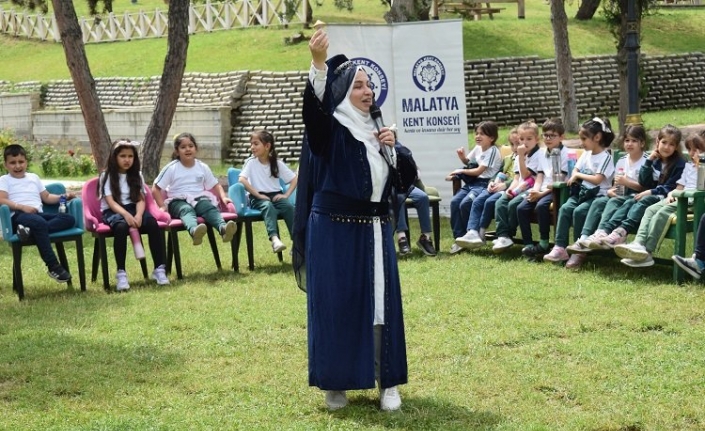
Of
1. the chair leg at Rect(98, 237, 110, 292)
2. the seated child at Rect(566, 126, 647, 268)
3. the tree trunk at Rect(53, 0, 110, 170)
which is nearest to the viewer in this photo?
the seated child at Rect(566, 126, 647, 268)

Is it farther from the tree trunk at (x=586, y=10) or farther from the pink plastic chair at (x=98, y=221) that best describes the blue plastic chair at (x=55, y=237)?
the tree trunk at (x=586, y=10)

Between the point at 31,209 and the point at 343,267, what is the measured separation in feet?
15.6

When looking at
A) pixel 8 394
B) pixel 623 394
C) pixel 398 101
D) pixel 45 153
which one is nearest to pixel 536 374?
pixel 623 394

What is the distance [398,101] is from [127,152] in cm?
380

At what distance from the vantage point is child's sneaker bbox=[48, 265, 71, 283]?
9.83 metres

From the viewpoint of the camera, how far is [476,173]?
11375 mm

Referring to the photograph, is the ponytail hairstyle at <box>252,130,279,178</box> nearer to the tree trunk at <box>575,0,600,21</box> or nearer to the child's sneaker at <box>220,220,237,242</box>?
the child's sneaker at <box>220,220,237,242</box>

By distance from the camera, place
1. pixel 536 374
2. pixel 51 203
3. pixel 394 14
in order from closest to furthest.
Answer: pixel 536 374, pixel 51 203, pixel 394 14

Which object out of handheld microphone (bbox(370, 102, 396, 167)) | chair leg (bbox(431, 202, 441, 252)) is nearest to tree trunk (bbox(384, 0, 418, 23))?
chair leg (bbox(431, 202, 441, 252))

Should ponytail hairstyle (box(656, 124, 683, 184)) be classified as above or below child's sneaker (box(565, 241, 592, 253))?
above

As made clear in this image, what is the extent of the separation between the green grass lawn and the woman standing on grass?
22 cm

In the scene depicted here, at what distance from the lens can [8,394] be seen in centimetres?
652

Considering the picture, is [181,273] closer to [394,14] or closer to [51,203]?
[51,203]

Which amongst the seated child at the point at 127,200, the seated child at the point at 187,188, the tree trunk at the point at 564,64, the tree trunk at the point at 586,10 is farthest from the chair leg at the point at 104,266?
the tree trunk at the point at 586,10
